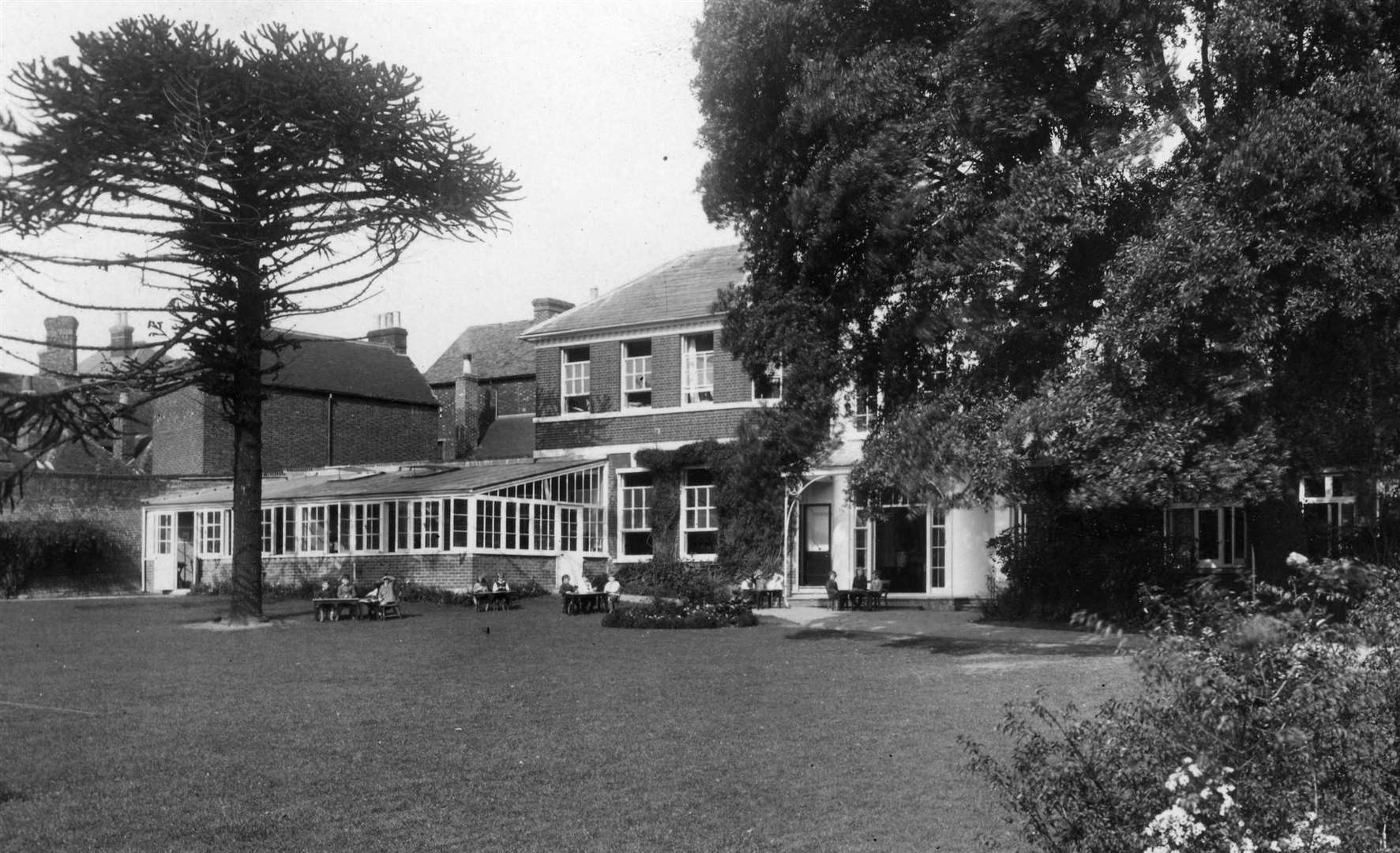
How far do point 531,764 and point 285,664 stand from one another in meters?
7.84

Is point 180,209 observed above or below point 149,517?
above

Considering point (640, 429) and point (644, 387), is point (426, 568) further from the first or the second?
point (644, 387)

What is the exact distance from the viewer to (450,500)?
2897cm

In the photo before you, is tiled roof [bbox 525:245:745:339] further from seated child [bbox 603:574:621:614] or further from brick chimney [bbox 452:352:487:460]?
brick chimney [bbox 452:352:487:460]

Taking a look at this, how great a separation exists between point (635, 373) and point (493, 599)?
24.5 ft

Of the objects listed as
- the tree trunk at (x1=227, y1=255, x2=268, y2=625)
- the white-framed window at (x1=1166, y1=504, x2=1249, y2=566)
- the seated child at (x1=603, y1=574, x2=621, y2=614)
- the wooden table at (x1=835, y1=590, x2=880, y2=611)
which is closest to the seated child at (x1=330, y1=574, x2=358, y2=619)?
the tree trunk at (x1=227, y1=255, x2=268, y2=625)

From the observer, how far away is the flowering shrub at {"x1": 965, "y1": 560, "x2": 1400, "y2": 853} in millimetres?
5207

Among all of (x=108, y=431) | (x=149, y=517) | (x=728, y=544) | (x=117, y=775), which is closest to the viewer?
(x=117, y=775)

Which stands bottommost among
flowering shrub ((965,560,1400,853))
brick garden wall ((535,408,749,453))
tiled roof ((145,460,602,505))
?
flowering shrub ((965,560,1400,853))

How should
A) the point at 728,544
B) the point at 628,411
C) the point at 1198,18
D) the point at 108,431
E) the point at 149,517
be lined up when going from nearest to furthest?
the point at 108,431, the point at 1198,18, the point at 728,544, the point at 628,411, the point at 149,517

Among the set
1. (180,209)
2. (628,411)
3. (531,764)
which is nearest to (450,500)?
(628,411)

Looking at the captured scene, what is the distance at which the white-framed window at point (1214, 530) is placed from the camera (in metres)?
24.2

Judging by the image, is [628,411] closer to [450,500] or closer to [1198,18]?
[450,500]

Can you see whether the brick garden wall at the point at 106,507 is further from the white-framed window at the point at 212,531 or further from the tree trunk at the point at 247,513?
the tree trunk at the point at 247,513
